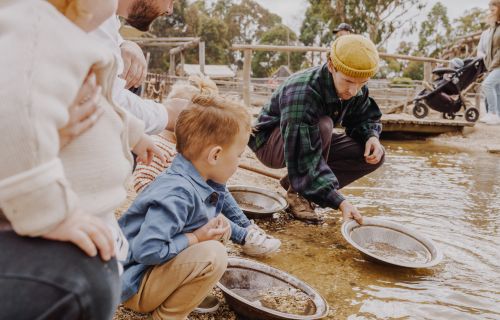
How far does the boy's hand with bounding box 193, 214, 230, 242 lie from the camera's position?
5.47 ft

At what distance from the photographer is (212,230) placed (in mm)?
1689

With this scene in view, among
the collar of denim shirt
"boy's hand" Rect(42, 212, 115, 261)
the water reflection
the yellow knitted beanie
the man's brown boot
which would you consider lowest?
the water reflection

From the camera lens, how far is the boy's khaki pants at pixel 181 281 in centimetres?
158

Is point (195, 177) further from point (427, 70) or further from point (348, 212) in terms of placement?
point (427, 70)

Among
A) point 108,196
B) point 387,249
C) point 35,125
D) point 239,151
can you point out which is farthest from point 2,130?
point 387,249

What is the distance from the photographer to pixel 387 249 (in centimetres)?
283

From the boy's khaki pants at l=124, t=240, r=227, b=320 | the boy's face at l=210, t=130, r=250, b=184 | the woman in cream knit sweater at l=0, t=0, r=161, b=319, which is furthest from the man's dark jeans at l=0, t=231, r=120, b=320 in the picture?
the boy's face at l=210, t=130, r=250, b=184

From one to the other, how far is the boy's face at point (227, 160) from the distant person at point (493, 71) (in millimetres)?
7270

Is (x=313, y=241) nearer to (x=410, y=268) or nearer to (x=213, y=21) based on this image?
(x=410, y=268)

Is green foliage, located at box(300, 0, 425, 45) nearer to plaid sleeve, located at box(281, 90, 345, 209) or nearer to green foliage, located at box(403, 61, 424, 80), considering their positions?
green foliage, located at box(403, 61, 424, 80)

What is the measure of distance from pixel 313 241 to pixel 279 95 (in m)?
0.98

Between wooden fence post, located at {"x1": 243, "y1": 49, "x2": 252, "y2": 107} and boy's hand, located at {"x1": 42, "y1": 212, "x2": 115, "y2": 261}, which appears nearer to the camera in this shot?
boy's hand, located at {"x1": 42, "y1": 212, "x2": 115, "y2": 261}

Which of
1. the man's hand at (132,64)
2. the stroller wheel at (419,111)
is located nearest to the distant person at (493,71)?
the stroller wheel at (419,111)

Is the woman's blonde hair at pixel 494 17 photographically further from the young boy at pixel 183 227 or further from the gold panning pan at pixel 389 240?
the young boy at pixel 183 227
